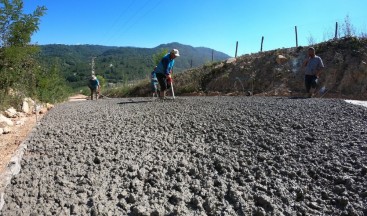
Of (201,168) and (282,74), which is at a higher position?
(282,74)

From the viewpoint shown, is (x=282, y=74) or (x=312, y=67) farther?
(x=282, y=74)

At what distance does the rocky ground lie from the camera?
332cm

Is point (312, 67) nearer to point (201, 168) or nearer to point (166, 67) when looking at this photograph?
point (166, 67)

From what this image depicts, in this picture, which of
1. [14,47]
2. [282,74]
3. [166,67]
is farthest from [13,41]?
[282,74]

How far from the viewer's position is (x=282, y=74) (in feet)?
57.2

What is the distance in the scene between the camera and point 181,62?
18675cm

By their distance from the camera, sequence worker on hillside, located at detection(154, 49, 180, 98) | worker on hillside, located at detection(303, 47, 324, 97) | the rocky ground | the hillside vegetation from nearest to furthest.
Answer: the rocky ground, worker on hillside, located at detection(154, 49, 180, 98), worker on hillside, located at detection(303, 47, 324, 97), the hillside vegetation

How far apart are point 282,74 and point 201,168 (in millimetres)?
14438

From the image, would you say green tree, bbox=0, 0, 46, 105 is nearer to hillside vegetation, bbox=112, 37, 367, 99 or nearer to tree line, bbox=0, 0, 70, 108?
tree line, bbox=0, 0, 70, 108

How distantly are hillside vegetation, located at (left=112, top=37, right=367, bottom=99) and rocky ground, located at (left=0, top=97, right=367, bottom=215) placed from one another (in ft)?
30.9

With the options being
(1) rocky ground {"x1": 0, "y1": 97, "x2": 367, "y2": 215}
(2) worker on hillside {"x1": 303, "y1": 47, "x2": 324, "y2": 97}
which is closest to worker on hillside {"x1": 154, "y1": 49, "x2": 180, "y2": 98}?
(1) rocky ground {"x1": 0, "y1": 97, "x2": 367, "y2": 215}

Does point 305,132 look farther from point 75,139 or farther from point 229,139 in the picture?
point 75,139

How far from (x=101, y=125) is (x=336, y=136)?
424cm

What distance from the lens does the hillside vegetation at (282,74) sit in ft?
48.3
